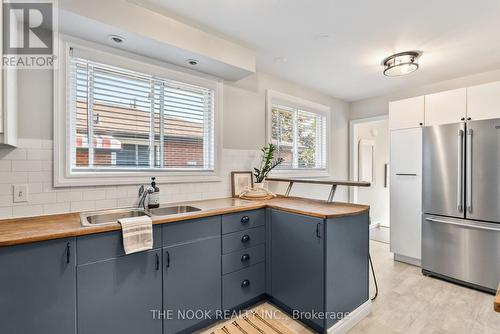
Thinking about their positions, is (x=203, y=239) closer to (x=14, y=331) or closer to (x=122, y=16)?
(x=14, y=331)

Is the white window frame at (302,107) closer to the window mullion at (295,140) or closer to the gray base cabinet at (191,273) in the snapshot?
the window mullion at (295,140)

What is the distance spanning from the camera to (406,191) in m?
3.15

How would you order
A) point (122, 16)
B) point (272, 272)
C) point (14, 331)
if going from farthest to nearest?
point (272, 272)
point (122, 16)
point (14, 331)

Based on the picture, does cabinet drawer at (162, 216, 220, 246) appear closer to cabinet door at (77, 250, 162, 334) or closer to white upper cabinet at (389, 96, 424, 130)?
cabinet door at (77, 250, 162, 334)

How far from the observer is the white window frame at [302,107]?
3.26m

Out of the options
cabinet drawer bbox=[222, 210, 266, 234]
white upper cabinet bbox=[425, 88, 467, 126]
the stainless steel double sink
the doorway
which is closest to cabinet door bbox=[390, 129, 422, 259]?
white upper cabinet bbox=[425, 88, 467, 126]

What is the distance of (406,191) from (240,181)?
7.15 ft

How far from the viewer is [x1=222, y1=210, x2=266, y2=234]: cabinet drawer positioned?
203 cm

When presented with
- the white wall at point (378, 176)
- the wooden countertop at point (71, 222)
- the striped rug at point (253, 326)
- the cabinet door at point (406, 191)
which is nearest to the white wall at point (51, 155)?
the wooden countertop at point (71, 222)

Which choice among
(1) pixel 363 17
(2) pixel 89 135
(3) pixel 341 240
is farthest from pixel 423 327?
(2) pixel 89 135

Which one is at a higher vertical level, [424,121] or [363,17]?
[363,17]

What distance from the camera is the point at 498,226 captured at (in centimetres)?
240

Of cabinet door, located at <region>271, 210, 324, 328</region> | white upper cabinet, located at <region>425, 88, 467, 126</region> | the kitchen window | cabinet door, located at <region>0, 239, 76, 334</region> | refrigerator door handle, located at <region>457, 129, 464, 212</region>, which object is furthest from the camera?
the kitchen window

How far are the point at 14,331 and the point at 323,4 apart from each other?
2822mm
